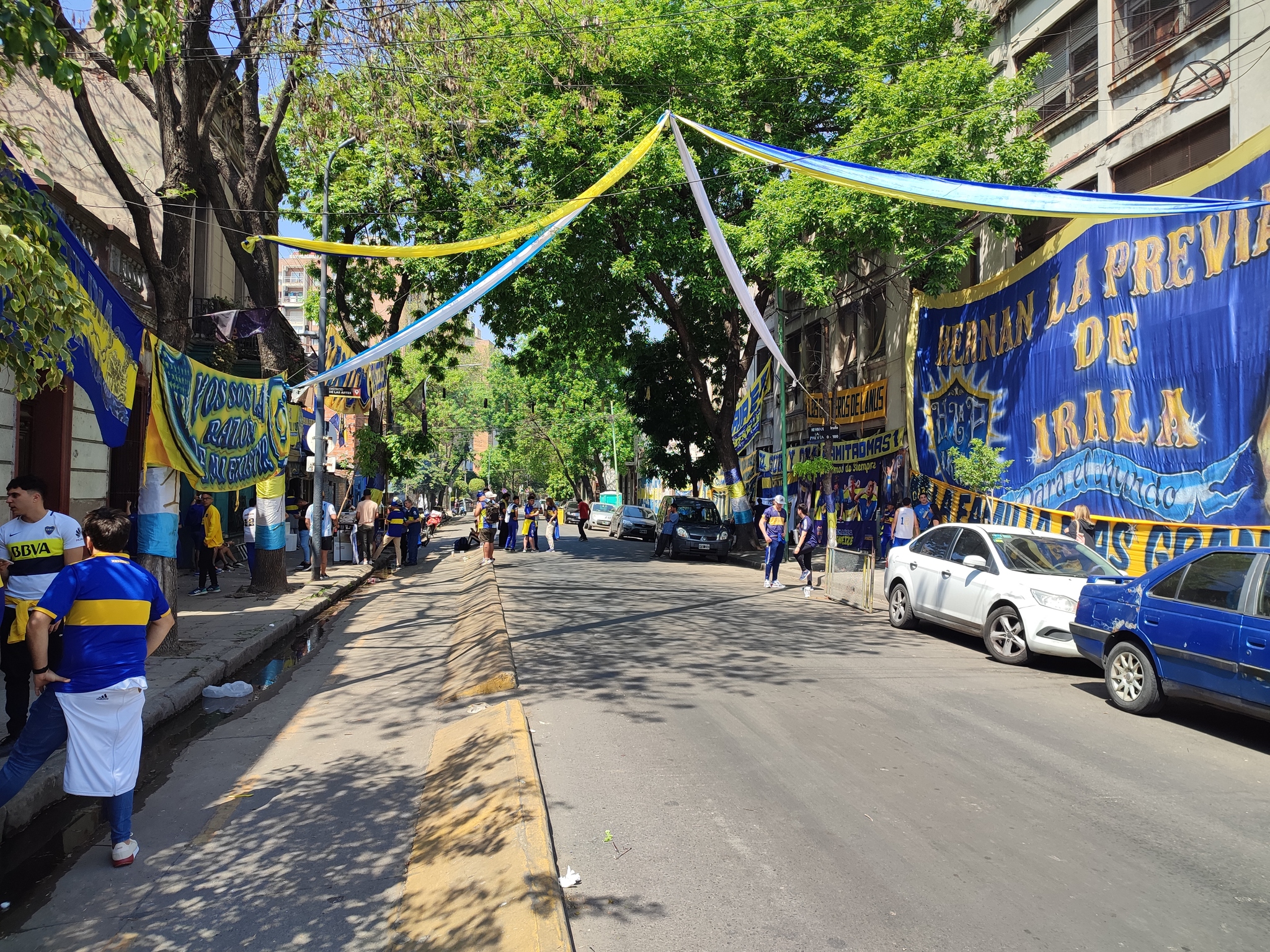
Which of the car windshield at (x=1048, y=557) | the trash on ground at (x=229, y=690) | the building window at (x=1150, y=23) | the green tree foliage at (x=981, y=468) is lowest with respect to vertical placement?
the trash on ground at (x=229, y=690)

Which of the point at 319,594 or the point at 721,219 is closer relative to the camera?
the point at 319,594

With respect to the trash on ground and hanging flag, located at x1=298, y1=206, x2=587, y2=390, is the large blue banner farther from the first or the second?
the trash on ground

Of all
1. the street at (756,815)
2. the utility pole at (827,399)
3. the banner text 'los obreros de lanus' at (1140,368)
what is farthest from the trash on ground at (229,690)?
the utility pole at (827,399)

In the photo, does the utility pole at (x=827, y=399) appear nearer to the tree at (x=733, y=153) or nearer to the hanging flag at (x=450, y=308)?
the tree at (x=733, y=153)

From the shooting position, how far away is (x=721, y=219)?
21828 millimetres

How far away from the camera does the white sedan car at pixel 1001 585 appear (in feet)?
30.0

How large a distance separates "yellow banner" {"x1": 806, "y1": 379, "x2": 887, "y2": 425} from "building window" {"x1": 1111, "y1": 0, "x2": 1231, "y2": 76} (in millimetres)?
9917

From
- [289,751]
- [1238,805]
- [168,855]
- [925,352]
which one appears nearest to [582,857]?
[168,855]

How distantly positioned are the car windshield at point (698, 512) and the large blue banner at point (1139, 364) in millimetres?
8769

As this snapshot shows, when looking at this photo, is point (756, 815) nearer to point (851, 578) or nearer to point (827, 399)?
point (851, 578)

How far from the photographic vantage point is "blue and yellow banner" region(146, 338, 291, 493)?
9.01m

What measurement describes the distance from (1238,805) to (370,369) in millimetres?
20629

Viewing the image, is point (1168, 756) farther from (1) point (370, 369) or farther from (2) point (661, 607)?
(1) point (370, 369)

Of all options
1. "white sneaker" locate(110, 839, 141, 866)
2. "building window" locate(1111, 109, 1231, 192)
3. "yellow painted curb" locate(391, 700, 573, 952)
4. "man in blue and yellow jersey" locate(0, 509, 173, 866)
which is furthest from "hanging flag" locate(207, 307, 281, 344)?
"building window" locate(1111, 109, 1231, 192)
